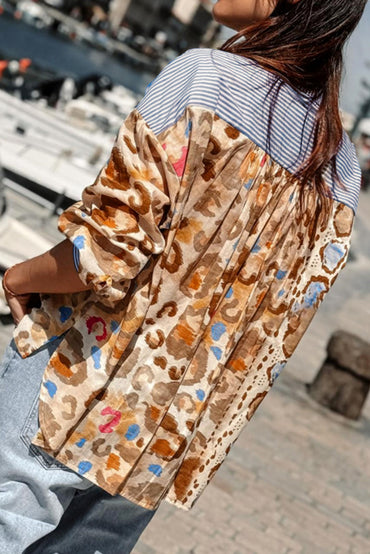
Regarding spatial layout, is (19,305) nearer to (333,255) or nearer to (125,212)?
(125,212)

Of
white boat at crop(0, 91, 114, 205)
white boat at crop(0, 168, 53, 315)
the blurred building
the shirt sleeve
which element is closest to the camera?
the shirt sleeve

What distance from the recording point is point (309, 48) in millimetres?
1742

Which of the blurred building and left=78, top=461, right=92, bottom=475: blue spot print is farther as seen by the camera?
the blurred building

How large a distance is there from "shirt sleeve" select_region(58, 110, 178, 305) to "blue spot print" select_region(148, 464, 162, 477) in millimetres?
392

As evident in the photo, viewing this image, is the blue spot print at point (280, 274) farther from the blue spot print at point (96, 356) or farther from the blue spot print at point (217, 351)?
the blue spot print at point (96, 356)

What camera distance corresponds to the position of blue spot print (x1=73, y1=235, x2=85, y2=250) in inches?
63.6

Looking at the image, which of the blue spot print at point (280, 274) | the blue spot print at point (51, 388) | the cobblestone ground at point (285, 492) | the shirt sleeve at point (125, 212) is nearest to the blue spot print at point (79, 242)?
the shirt sleeve at point (125, 212)

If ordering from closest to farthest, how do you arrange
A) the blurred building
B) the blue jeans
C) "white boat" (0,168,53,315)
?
the blue jeans, "white boat" (0,168,53,315), the blurred building

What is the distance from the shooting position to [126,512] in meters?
2.02

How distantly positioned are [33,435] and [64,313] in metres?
0.24

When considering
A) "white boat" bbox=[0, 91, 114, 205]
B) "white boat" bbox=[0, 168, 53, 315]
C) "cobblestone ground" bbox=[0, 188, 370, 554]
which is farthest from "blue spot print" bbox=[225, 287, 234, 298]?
"white boat" bbox=[0, 91, 114, 205]

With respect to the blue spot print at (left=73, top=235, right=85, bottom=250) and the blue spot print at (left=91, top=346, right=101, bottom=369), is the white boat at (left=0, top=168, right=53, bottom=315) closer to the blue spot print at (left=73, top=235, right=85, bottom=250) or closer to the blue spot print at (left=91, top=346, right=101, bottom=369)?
the blue spot print at (left=91, top=346, right=101, bottom=369)

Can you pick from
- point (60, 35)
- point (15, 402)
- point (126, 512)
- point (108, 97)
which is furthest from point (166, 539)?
point (60, 35)

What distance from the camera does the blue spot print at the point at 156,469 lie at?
6.03 feet
